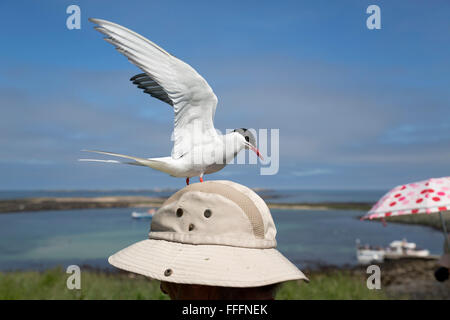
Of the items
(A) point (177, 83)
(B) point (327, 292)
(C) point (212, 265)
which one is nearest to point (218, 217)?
(C) point (212, 265)

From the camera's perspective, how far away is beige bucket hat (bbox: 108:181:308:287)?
205cm

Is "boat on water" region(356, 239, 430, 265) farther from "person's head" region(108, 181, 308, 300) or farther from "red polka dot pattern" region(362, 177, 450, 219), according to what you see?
"person's head" region(108, 181, 308, 300)

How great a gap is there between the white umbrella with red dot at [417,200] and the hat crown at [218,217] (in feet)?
7.37

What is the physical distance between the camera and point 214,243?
216 centimetres

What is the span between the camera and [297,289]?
36.1ft

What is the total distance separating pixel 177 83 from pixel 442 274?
10.7 feet

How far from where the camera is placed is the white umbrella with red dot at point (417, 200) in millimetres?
3834

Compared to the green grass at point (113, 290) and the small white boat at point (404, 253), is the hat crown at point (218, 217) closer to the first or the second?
the green grass at point (113, 290)

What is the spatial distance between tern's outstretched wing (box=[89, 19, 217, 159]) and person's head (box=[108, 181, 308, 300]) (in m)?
1.45

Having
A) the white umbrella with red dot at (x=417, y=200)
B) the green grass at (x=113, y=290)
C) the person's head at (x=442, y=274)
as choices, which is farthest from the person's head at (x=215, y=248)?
the green grass at (x=113, y=290)

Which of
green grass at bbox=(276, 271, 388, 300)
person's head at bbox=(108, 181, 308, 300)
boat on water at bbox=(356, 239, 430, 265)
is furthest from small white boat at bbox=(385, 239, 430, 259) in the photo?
person's head at bbox=(108, 181, 308, 300)

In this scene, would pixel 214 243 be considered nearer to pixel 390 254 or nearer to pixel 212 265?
pixel 212 265

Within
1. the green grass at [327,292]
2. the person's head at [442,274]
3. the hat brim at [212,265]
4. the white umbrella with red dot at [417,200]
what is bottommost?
the green grass at [327,292]
